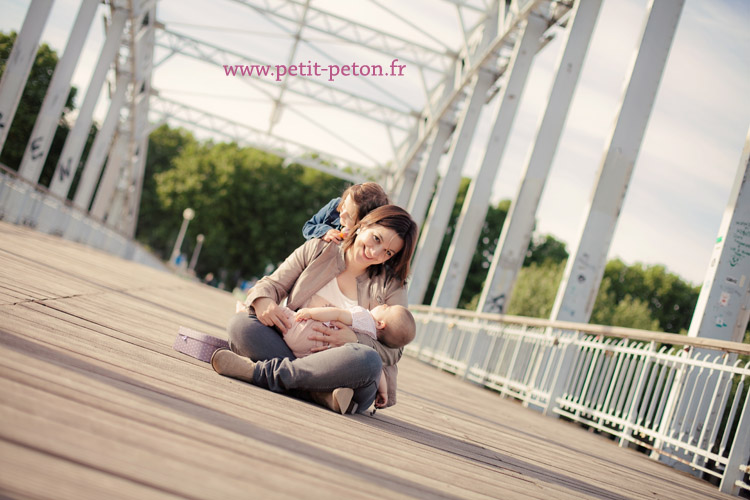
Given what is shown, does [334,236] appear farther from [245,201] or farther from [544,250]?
[544,250]

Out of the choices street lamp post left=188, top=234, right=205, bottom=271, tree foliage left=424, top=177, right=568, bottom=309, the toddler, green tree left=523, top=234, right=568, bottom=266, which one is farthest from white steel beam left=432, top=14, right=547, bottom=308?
street lamp post left=188, top=234, right=205, bottom=271

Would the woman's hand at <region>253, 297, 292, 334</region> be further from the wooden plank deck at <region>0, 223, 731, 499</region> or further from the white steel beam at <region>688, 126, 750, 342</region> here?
the white steel beam at <region>688, 126, 750, 342</region>

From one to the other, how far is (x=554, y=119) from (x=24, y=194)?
9.89 meters

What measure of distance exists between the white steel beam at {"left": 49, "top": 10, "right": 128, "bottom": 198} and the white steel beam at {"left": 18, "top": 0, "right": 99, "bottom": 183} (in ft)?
7.56

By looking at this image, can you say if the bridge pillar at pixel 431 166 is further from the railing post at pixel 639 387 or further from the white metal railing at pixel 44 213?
the railing post at pixel 639 387

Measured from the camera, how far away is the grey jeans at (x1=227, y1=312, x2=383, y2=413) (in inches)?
114

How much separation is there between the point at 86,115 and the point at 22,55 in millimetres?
5057

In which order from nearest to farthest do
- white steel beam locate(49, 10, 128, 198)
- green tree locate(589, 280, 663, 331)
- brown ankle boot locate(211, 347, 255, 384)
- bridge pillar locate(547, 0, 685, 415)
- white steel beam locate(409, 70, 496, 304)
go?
brown ankle boot locate(211, 347, 255, 384) → bridge pillar locate(547, 0, 685, 415) → white steel beam locate(409, 70, 496, 304) → white steel beam locate(49, 10, 128, 198) → green tree locate(589, 280, 663, 331)


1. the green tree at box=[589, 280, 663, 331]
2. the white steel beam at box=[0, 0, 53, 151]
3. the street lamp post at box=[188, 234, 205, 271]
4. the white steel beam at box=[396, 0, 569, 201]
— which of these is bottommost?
the street lamp post at box=[188, 234, 205, 271]

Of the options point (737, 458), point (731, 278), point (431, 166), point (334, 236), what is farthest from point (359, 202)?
point (431, 166)

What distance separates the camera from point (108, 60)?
18.0 metres

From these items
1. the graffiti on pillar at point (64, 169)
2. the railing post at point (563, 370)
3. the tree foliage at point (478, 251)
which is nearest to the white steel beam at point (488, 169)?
the railing post at point (563, 370)

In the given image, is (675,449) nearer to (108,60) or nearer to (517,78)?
(517,78)

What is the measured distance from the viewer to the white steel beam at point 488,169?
1281 cm
